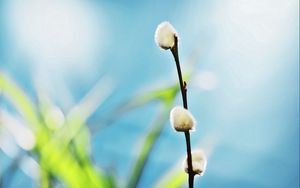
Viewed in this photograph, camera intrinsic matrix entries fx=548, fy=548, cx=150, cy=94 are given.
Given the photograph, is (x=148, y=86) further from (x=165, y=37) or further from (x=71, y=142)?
(x=165, y=37)

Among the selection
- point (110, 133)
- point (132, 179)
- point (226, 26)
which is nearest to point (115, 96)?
point (110, 133)

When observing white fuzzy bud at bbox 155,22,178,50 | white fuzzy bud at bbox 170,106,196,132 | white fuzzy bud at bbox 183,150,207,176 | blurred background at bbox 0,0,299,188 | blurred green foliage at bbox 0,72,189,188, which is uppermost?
blurred background at bbox 0,0,299,188

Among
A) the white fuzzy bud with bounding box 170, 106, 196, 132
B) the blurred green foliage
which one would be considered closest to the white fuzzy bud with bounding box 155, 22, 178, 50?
the white fuzzy bud with bounding box 170, 106, 196, 132

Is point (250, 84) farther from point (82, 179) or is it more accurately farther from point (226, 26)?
point (82, 179)

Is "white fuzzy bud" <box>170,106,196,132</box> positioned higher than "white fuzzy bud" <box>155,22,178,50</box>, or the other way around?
"white fuzzy bud" <box>155,22,178,50</box>

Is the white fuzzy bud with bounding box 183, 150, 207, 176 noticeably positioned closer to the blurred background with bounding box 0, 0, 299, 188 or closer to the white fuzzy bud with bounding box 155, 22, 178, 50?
the white fuzzy bud with bounding box 155, 22, 178, 50

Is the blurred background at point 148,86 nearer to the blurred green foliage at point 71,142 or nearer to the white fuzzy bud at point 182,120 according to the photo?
the blurred green foliage at point 71,142

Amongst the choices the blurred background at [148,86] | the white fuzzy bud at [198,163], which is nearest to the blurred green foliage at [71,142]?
the blurred background at [148,86]

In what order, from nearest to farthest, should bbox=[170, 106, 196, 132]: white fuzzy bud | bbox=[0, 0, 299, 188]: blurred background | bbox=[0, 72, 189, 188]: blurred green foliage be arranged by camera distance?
bbox=[170, 106, 196, 132]: white fuzzy bud < bbox=[0, 72, 189, 188]: blurred green foliage < bbox=[0, 0, 299, 188]: blurred background

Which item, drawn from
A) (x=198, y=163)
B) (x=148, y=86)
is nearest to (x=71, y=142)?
(x=148, y=86)
